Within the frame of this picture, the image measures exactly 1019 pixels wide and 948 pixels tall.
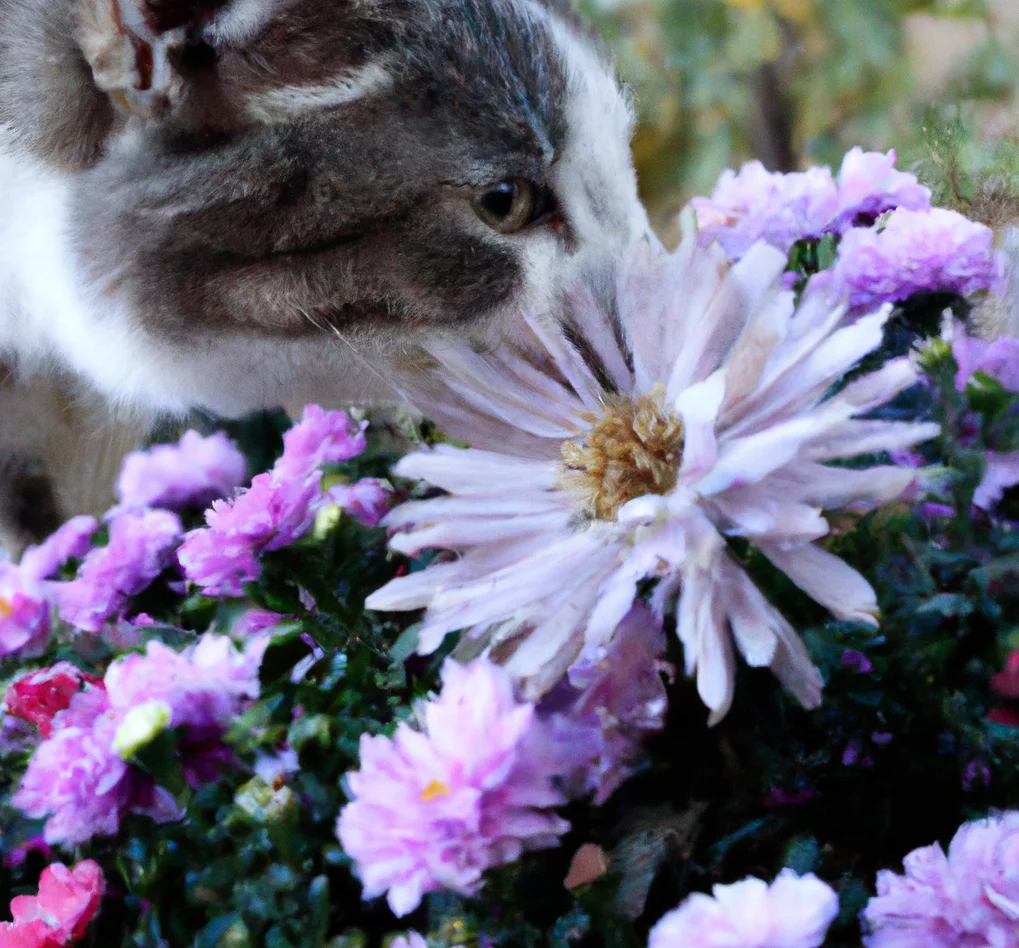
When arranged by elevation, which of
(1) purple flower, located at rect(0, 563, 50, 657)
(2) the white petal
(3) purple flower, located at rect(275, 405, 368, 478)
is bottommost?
(1) purple flower, located at rect(0, 563, 50, 657)

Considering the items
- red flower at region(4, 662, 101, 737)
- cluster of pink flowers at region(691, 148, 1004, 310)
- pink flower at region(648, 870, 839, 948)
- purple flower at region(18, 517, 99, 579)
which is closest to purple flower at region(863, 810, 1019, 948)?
pink flower at region(648, 870, 839, 948)

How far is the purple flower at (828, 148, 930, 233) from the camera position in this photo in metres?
0.37

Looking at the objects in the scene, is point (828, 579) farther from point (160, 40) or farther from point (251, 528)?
point (160, 40)

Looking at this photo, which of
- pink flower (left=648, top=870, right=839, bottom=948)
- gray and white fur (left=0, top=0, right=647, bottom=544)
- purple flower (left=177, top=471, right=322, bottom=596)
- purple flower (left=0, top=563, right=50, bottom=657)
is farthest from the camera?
gray and white fur (left=0, top=0, right=647, bottom=544)

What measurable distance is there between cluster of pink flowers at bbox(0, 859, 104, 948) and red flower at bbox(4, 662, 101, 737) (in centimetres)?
7

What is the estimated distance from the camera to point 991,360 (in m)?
0.28

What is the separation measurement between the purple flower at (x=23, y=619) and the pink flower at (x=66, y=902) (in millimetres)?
165

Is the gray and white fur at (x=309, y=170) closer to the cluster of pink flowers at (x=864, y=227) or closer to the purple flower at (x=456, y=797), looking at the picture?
the cluster of pink flowers at (x=864, y=227)

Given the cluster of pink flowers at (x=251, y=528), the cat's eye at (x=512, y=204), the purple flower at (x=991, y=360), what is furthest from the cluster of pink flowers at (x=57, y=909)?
the cat's eye at (x=512, y=204)

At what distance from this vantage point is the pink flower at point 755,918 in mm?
216

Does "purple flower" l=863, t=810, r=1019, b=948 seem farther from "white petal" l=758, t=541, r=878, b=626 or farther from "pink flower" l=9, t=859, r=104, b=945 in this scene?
"pink flower" l=9, t=859, r=104, b=945

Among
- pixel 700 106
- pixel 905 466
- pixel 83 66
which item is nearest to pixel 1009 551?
pixel 905 466

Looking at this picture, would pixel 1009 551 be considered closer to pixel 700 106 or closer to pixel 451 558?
pixel 451 558

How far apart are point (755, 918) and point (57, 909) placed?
225mm
